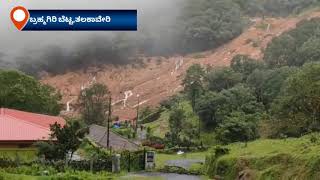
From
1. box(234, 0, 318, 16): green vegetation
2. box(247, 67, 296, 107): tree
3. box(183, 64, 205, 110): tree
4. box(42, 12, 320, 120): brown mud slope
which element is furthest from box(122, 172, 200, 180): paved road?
box(234, 0, 318, 16): green vegetation

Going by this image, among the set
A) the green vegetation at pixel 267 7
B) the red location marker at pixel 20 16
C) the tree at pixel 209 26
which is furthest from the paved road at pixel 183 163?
the green vegetation at pixel 267 7

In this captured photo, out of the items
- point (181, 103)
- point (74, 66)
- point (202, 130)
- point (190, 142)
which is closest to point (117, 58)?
point (74, 66)

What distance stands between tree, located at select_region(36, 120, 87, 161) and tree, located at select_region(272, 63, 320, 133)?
15.8 meters

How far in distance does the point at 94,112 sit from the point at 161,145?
52.6 feet

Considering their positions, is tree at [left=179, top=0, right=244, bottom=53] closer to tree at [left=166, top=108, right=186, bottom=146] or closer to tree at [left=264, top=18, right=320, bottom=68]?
tree at [left=264, top=18, right=320, bottom=68]

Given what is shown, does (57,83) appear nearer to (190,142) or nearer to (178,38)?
(178,38)

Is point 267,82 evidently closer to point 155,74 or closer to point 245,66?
point 245,66

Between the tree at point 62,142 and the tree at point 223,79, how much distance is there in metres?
38.2

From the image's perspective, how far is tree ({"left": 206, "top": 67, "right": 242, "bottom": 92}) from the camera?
224 ft

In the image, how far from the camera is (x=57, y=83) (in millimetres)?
109062

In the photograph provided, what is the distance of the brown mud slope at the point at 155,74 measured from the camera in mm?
98750

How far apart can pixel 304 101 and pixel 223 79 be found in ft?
97.5

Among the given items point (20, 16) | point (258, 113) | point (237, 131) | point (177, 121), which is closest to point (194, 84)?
point (177, 121)

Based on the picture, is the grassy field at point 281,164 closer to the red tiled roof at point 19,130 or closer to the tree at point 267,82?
the red tiled roof at point 19,130
